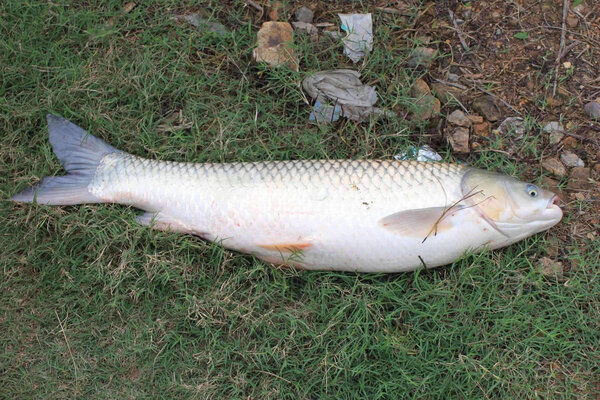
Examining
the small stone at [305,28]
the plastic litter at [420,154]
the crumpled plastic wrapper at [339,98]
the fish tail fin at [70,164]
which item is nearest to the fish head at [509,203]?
the plastic litter at [420,154]

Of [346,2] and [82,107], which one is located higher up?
[346,2]

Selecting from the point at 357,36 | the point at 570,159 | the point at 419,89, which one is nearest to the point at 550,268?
the point at 570,159

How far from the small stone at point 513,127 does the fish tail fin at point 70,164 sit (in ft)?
7.94

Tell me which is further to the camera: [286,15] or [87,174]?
[286,15]

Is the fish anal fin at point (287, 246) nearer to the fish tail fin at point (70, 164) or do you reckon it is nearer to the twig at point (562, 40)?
the fish tail fin at point (70, 164)

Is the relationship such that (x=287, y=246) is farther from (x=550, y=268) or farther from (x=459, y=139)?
(x=550, y=268)

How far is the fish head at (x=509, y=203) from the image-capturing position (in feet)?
10.0

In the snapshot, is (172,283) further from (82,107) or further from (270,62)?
(270,62)

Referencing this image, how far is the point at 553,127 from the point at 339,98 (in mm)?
1373

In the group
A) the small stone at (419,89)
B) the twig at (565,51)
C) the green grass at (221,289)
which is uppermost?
the twig at (565,51)

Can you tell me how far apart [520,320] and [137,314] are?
2.24 metres

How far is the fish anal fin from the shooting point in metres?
3.03

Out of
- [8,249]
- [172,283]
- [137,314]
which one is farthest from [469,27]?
[8,249]

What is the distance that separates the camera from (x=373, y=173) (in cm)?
305
